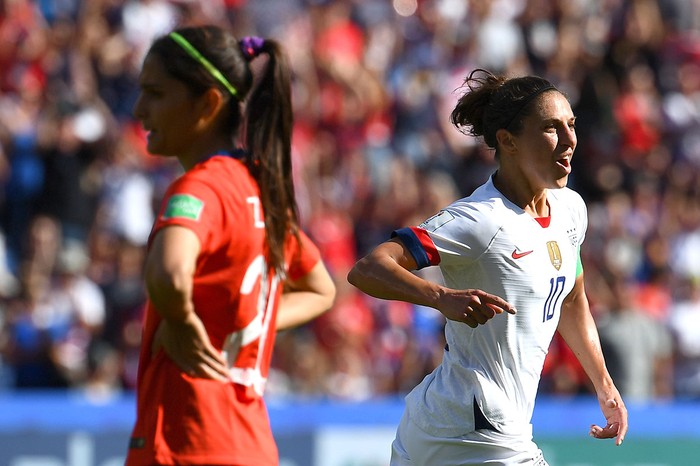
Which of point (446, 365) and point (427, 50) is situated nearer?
point (446, 365)

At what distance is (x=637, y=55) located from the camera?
47.7 ft

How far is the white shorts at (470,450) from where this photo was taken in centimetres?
445

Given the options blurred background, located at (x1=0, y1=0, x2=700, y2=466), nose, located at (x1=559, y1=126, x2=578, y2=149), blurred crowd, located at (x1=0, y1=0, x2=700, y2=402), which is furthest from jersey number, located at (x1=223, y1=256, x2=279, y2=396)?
blurred crowd, located at (x1=0, y1=0, x2=700, y2=402)

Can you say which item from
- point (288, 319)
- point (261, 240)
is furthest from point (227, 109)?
point (288, 319)

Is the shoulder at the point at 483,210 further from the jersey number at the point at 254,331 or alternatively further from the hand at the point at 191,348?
the hand at the point at 191,348

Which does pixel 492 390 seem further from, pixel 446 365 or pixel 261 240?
pixel 261 240

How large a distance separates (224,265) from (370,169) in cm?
865

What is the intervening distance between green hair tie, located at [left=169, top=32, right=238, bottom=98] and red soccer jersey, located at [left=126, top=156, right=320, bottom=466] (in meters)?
0.27

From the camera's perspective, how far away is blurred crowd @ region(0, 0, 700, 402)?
10.5 metres

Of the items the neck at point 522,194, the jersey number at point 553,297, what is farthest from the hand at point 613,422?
the neck at point 522,194

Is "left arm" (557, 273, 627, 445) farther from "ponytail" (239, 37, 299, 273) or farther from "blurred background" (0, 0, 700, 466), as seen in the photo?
"blurred background" (0, 0, 700, 466)

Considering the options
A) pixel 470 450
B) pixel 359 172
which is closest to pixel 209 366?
pixel 470 450

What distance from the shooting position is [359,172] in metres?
12.4

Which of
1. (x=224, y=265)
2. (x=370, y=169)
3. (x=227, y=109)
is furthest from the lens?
(x=370, y=169)
